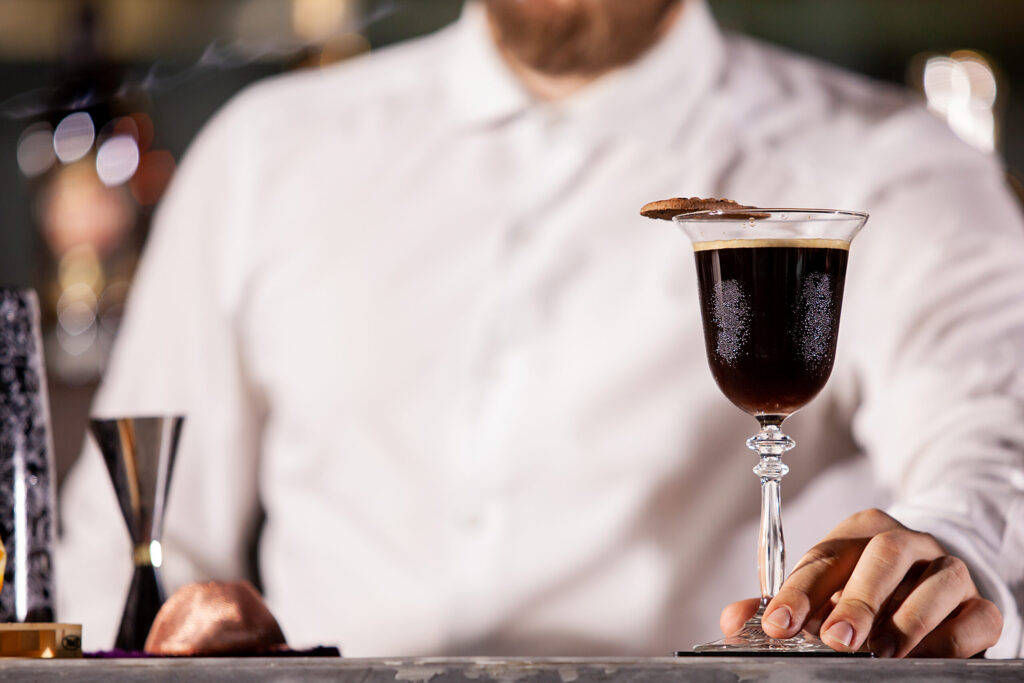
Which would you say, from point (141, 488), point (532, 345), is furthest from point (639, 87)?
point (141, 488)

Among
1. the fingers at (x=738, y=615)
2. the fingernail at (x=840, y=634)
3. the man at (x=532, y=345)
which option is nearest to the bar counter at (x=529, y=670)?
the fingernail at (x=840, y=634)

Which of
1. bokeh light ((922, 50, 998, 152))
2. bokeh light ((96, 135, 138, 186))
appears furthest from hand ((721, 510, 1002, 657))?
bokeh light ((96, 135, 138, 186))

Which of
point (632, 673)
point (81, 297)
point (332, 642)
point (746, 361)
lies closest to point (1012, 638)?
point (746, 361)

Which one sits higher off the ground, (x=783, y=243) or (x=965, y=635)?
(x=783, y=243)

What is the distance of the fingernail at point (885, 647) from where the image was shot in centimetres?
64

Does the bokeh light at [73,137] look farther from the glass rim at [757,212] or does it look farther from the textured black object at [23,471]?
the glass rim at [757,212]

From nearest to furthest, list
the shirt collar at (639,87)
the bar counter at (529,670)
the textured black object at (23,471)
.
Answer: the bar counter at (529,670), the textured black object at (23,471), the shirt collar at (639,87)

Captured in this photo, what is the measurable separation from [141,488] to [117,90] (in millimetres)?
1487

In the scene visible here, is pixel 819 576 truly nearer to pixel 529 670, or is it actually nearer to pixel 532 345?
pixel 529 670

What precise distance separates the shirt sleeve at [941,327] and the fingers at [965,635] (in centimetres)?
32

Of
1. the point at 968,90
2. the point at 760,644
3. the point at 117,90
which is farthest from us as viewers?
the point at 117,90

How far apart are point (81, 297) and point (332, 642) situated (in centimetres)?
94

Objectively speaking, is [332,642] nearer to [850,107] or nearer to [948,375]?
[948,375]

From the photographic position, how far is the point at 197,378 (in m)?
1.63
